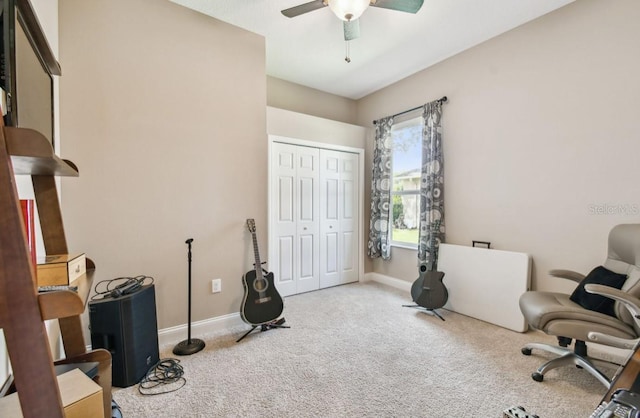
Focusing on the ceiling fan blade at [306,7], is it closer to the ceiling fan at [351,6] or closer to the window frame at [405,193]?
the ceiling fan at [351,6]

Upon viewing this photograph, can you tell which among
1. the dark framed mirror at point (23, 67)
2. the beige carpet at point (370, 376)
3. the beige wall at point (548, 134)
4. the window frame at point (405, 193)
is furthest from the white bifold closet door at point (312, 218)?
the dark framed mirror at point (23, 67)

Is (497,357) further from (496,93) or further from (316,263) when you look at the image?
(496,93)

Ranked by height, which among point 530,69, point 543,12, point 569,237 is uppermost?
point 543,12

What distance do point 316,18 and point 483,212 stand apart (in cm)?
250

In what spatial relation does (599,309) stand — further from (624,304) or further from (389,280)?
(389,280)

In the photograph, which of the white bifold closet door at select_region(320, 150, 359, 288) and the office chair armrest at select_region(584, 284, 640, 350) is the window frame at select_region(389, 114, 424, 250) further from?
the office chair armrest at select_region(584, 284, 640, 350)

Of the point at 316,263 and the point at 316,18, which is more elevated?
the point at 316,18

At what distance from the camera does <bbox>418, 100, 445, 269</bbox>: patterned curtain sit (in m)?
3.23

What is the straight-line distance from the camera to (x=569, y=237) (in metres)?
2.38

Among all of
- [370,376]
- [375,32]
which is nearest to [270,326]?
[370,376]

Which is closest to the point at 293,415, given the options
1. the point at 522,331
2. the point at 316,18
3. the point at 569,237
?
the point at 522,331

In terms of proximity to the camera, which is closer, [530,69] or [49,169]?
[49,169]

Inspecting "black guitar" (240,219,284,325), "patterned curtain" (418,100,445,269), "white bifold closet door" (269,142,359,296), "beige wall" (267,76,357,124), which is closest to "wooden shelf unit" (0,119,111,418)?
"black guitar" (240,219,284,325)

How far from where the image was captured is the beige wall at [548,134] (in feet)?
7.01
